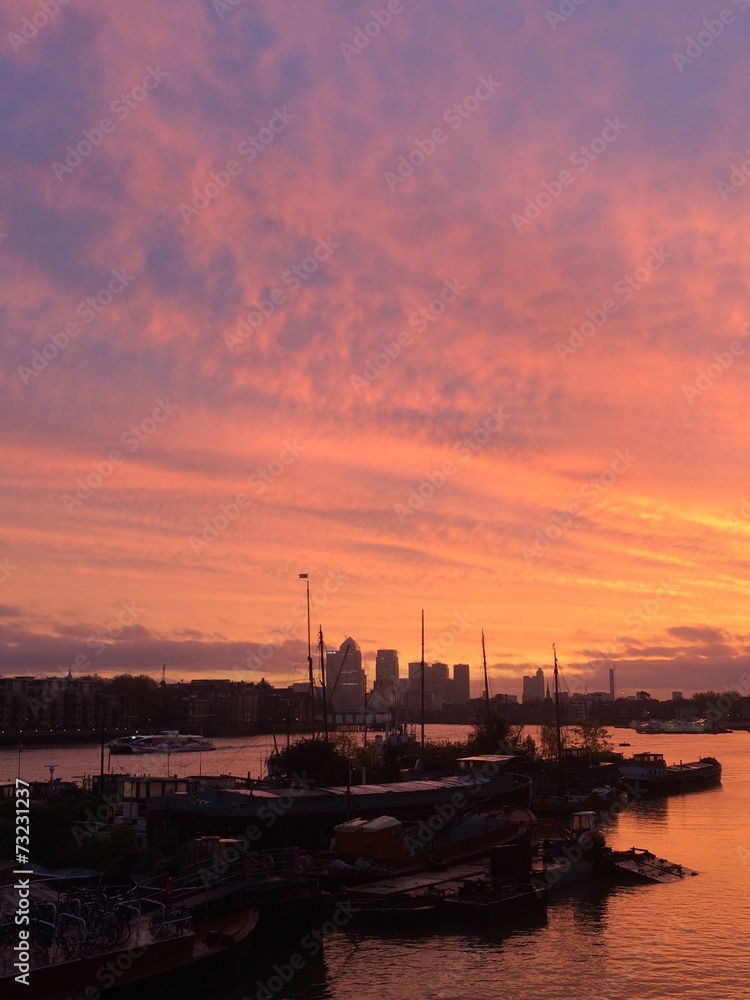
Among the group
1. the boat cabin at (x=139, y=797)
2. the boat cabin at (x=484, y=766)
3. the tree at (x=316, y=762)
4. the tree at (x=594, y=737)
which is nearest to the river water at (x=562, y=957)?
the boat cabin at (x=139, y=797)

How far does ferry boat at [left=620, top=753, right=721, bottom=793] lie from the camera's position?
309 ft

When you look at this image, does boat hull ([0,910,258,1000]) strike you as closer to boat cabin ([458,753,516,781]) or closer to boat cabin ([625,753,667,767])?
boat cabin ([458,753,516,781])

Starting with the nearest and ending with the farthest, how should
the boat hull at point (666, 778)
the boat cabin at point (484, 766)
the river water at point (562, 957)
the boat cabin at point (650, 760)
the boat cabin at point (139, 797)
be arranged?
1. the river water at point (562, 957)
2. the boat cabin at point (139, 797)
3. the boat cabin at point (484, 766)
4. the boat hull at point (666, 778)
5. the boat cabin at point (650, 760)

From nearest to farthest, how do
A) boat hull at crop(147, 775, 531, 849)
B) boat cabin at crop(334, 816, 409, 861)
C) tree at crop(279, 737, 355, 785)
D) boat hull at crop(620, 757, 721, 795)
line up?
boat cabin at crop(334, 816, 409, 861) < boat hull at crop(147, 775, 531, 849) < tree at crop(279, 737, 355, 785) < boat hull at crop(620, 757, 721, 795)

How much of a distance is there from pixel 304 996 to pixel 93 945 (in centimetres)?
761

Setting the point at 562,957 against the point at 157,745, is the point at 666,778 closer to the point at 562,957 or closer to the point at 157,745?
the point at 562,957

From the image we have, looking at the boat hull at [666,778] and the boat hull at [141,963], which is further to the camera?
the boat hull at [666,778]

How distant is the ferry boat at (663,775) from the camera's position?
94.1 meters

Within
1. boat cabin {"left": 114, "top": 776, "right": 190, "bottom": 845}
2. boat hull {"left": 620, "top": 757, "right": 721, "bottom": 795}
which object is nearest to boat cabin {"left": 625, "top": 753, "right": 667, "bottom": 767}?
boat hull {"left": 620, "top": 757, "right": 721, "bottom": 795}

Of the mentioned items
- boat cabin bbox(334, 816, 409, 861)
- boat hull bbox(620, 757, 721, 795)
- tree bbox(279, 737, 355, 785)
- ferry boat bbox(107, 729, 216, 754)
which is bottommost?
ferry boat bbox(107, 729, 216, 754)

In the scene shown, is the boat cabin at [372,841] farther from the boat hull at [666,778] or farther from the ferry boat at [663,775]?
the ferry boat at [663,775]

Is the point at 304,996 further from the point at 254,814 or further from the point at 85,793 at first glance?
the point at 85,793

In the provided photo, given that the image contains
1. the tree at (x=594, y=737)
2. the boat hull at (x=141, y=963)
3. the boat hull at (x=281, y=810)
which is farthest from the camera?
the tree at (x=594, y=737)

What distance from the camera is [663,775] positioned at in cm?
9500
